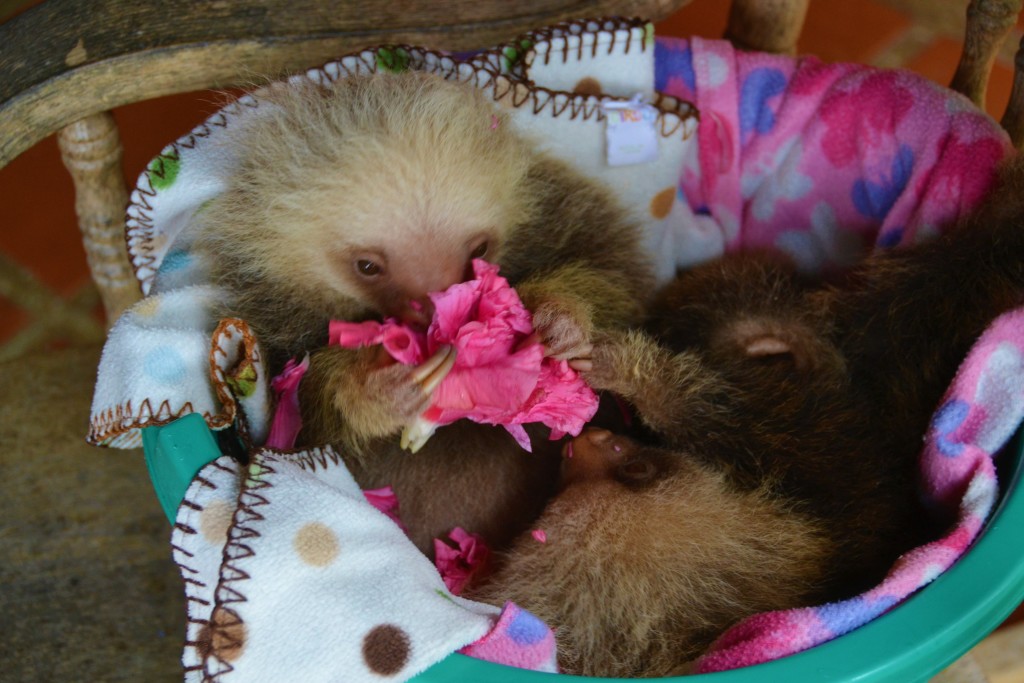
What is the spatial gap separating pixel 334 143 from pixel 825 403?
53 cm

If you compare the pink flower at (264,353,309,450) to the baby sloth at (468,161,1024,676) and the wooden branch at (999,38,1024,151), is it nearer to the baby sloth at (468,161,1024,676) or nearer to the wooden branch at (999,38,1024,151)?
the baby sloth at (468,161,1024,676)

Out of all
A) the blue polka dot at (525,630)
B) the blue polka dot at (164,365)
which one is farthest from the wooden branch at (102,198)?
the blue polka dot at (525,630)

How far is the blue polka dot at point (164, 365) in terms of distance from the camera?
0.87m

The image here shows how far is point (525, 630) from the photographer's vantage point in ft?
2.42

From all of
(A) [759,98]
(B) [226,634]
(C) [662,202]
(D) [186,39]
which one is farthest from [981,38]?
(B) [226,634]

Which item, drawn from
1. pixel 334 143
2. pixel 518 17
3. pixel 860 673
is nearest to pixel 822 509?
pixel 860 673

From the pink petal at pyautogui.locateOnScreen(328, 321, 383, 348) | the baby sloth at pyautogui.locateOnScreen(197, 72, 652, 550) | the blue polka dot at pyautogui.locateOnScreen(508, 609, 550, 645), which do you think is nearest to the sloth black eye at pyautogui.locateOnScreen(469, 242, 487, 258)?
the baby sloth at pyautogui.locateOnScreen(197, 72, 652, 550)

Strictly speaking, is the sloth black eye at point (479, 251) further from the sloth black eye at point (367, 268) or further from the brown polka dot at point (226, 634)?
the brown polka dot at point (226, 634)

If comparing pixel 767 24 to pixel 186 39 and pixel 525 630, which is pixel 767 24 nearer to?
pixel 186 39

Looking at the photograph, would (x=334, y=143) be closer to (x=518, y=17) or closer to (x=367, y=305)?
(x=367, y=305)

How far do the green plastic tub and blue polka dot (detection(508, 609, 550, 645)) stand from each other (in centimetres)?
5

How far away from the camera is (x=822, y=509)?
0.92 meters

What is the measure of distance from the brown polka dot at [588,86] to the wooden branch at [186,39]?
11cm

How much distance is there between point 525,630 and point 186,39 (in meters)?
0.71
